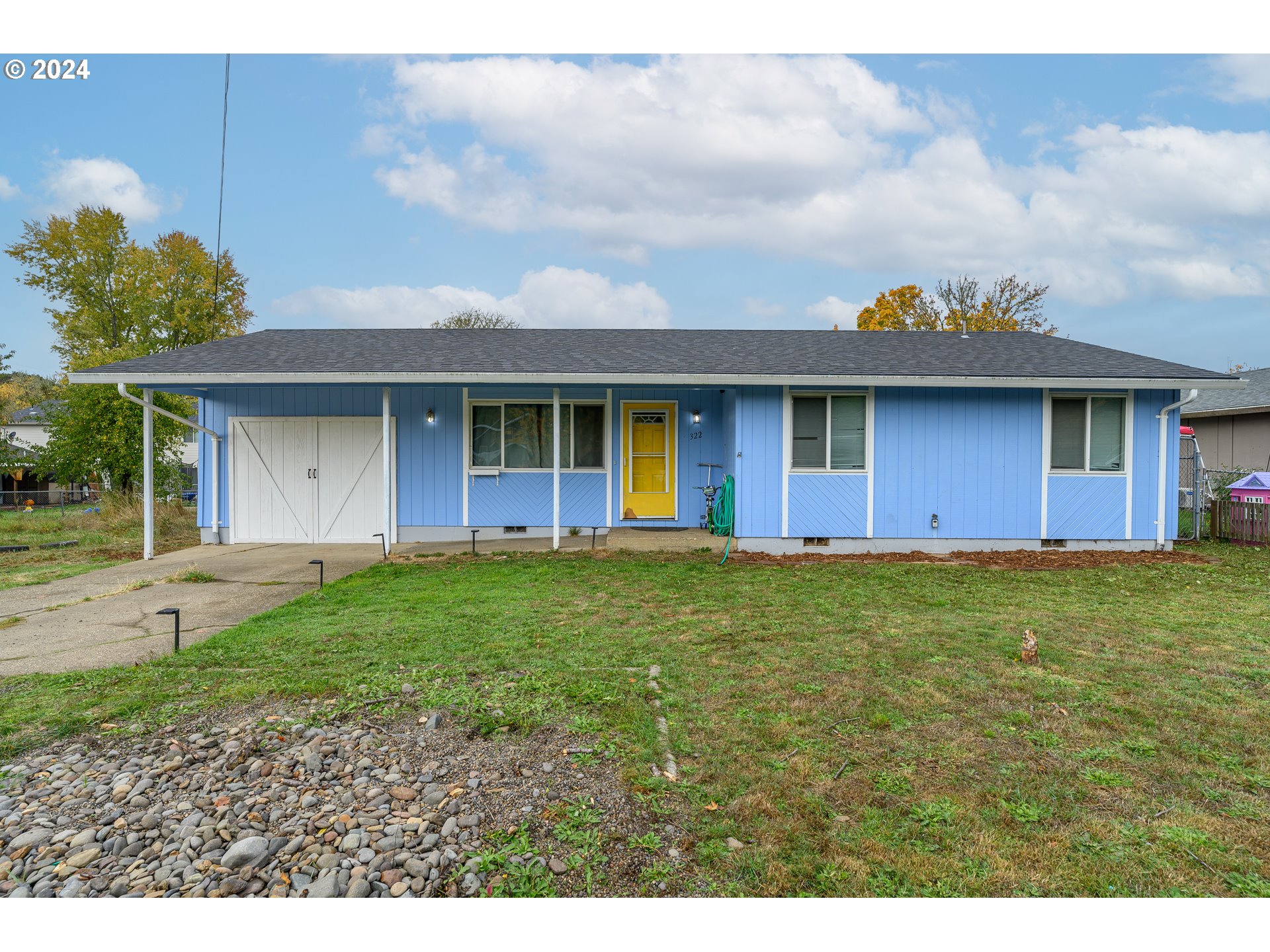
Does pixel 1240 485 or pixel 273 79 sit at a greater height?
pixel 273 79

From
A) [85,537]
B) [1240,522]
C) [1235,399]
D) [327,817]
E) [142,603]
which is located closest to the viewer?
[327,817]

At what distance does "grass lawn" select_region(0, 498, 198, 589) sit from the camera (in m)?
9.17

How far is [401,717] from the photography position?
3584 mm

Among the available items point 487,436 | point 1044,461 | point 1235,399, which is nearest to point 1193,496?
point 1044,461

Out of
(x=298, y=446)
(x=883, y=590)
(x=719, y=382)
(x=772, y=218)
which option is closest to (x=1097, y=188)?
(x=772, y=218)

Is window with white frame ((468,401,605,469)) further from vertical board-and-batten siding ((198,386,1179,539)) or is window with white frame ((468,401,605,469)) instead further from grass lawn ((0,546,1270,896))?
grass lawn ((0,546,1270,896))

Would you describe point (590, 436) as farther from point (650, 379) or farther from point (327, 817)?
point (327, 817)

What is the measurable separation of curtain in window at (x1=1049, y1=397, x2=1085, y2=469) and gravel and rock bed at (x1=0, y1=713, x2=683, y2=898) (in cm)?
961

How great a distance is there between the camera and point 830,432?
10.0 metres

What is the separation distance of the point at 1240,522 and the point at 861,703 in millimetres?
11290

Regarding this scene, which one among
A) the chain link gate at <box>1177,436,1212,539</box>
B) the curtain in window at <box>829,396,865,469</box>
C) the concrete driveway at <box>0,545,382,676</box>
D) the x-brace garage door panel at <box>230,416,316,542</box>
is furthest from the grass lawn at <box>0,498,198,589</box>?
the chain link gate at <box>1177,436,1212,539</box>

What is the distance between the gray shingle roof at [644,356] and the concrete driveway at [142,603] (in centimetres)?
260

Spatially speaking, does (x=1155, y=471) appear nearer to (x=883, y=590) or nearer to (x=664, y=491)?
(x=883, y=590)

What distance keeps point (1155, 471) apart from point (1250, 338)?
68.3 feet
